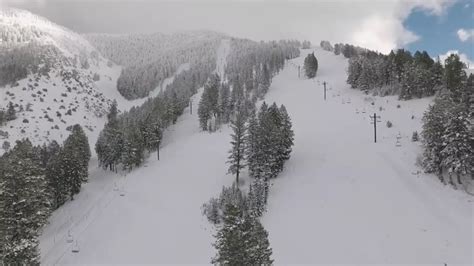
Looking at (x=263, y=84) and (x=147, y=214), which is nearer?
(x=147, y=214)

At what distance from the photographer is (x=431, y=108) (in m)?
57.3

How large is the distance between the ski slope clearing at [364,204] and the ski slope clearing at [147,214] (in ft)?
34.9

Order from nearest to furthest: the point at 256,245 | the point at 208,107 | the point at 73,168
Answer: the point at 256,245 < the point at 73,168 < the point at 208,107

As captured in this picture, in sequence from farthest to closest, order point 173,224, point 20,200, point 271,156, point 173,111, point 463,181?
point 173,111, point 271,156, point 173,224, point 463,181, point 20,200

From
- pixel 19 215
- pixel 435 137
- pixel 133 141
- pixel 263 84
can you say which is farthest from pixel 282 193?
pixel 263 84

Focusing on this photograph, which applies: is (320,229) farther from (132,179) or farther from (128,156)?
(128,156)

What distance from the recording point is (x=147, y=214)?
58.9 metres

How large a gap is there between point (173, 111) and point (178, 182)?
45519mm

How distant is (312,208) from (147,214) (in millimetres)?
23469

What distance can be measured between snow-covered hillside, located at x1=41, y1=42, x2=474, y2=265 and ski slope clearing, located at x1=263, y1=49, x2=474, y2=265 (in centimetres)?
13

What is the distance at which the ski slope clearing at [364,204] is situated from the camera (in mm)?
41969

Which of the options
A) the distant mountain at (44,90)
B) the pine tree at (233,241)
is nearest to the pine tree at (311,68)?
the distant mountain at (44,90)

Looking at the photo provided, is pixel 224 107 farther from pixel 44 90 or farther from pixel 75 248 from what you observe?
pixel 75 248

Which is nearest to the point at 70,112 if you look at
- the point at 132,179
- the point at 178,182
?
the point at 132,179
